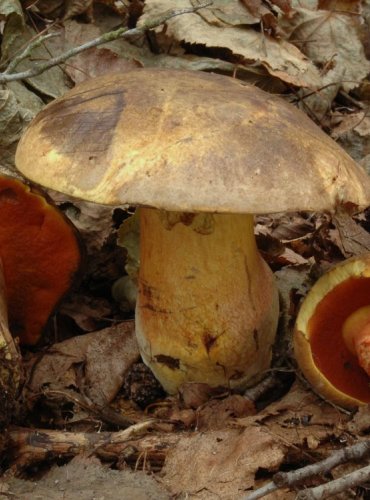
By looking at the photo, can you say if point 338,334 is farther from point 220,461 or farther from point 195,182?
point 195,182

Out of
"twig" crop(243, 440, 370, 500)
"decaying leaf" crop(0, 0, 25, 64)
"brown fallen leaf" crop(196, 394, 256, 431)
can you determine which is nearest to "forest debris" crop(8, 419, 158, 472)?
"brown fallen leaf" crop(196, 394, 256, 431)

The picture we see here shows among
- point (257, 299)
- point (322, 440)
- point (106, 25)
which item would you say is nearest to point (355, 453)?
point (322, 440)

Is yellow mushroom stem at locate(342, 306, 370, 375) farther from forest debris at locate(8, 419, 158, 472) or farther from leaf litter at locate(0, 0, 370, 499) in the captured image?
forest debris at locate(8, 419, 158, 472)

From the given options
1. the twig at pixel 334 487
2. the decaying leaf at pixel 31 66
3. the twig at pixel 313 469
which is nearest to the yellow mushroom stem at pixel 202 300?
the twig at pixel 313 469

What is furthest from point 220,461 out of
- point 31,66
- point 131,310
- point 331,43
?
point 331,43

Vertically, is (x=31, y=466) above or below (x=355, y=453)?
below

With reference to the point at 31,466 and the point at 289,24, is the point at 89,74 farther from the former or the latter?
the point at 31,466

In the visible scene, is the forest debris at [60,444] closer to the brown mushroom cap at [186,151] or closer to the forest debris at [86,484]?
the forest debris at [86,484]
